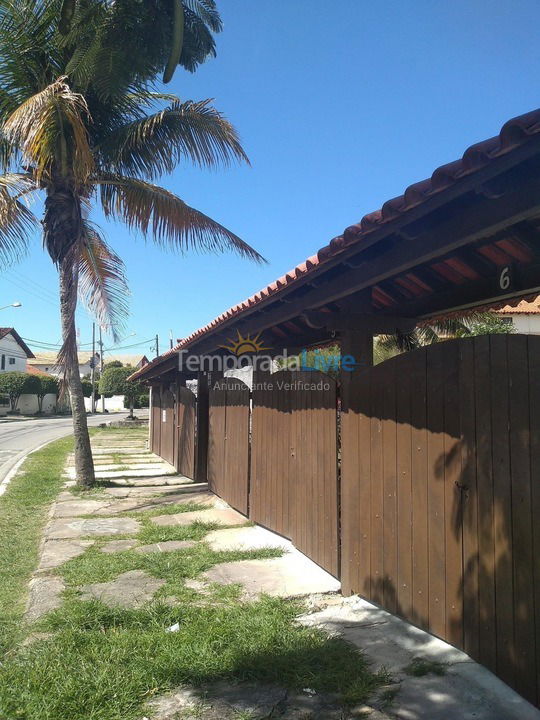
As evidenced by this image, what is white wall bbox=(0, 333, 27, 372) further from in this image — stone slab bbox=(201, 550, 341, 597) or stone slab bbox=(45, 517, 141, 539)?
stone slab bbox=(201, 550, 341, 597)

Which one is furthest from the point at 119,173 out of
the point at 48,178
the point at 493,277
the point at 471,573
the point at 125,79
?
the point at 471,573

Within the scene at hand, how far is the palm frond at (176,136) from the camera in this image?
9.64 meters

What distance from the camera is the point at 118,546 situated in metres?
6.57

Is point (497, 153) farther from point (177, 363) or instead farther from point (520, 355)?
point (177, 363)

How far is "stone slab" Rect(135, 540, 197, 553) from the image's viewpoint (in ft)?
20.6

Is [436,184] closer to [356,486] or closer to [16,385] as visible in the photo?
[356,486]

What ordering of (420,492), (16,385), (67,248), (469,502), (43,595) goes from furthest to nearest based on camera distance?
1. (16,385)
2. (67,248)
3. (43,595)
4. (420,492)
5. (469,502)

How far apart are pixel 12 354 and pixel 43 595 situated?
6084 centimetres

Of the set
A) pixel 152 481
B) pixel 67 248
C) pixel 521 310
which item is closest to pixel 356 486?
pixel 67 248

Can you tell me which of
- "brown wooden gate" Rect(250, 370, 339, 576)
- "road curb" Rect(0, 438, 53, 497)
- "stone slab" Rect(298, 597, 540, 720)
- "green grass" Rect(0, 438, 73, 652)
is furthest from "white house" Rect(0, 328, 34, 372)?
"stone slab" Rect(298, 597, 540, 720)

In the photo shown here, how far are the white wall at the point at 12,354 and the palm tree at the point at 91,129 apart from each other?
2041 inches

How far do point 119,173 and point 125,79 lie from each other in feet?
6.35

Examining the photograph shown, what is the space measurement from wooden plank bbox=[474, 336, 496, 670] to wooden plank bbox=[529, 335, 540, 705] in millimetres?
312

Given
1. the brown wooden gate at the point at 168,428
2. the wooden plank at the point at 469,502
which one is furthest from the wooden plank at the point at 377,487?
the brown wooden gate at the point at 168,428
